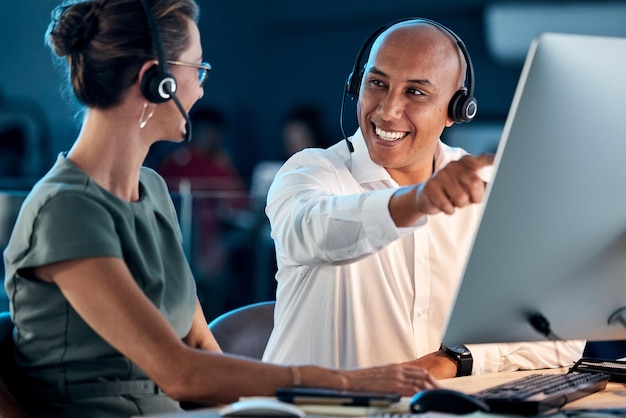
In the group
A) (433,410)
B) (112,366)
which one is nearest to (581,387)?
(433,410)

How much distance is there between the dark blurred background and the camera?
7043 mm

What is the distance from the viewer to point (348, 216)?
1651 mm

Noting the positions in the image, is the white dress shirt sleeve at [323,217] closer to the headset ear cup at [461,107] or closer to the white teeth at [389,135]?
the white teeth at [389,135]

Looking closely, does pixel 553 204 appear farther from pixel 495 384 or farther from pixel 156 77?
pixel 156 77

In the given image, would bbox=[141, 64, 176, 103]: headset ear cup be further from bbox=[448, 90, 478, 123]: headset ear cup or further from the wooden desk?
bbox=[448, 90, 478, 123]: headset ear cup

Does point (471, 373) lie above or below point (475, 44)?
below

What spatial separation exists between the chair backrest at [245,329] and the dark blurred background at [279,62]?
12.7 feet

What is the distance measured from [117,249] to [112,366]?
0.21m

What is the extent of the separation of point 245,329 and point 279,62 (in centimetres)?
635

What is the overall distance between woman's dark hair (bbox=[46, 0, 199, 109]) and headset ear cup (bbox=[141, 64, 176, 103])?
0.08 ft

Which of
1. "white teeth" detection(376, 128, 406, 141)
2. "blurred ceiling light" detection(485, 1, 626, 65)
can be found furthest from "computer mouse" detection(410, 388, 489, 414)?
"blurred ceiling light" detection(485, 1, 626, 65)

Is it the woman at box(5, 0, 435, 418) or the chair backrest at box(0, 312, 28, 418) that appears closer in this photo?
the woman at box(5, 0, 435, 418)

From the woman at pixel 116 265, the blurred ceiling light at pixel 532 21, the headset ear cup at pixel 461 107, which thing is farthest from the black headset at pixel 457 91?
→ the blurred ceiling light at pixel 532 21

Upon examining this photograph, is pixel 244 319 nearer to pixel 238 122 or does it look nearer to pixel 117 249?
pixel 117 249
